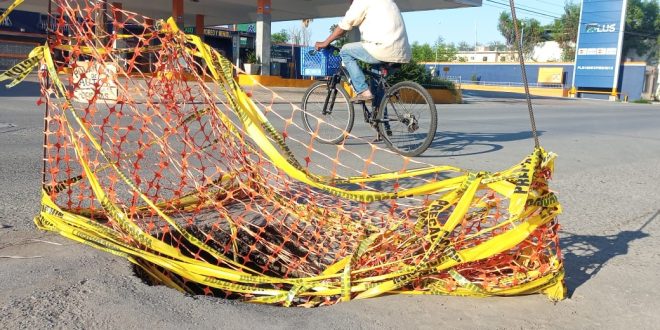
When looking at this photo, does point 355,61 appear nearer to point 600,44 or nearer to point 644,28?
point 600,44

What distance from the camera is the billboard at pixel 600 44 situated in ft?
145

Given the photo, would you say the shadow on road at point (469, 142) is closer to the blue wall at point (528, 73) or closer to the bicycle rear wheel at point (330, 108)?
the bicycle rear wheel at point (330, 108)

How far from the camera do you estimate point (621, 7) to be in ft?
147

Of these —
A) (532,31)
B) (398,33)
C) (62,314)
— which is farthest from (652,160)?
(532,31)

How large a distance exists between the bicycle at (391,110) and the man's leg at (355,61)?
13 cm

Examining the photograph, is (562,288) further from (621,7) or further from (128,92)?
(621,7)

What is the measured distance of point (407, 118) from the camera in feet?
20.2

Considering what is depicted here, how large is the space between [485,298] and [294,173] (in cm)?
104

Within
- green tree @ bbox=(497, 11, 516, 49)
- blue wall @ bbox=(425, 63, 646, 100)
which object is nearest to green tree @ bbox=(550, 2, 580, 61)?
green tree @ bbox=(497, 11, 516, 49)

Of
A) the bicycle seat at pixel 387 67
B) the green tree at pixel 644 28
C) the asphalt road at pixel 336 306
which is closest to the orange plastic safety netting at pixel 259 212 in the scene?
the asphalt road at pixel 336 306

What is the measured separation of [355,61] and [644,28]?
66.4 m

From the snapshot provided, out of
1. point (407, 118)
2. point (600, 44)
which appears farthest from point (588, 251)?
point (600, 44)

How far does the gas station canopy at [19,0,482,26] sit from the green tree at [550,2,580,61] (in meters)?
48.1

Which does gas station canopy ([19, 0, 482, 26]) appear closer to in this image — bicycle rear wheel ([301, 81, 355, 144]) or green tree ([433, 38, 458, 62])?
bicycle rear wheel ([301, 81, 355, 144])
